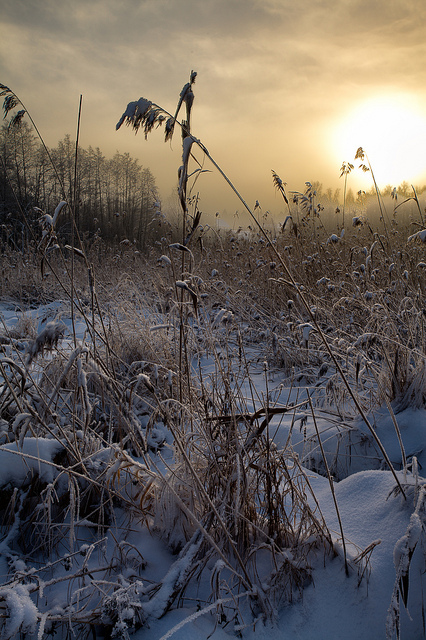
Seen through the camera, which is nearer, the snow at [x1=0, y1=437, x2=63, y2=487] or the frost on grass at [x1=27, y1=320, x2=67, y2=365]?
the frost on grass at [x1=27, y1=320, x2=67, y2=365]

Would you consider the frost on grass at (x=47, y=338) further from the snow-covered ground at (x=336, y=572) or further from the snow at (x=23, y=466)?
the snow at (x=23, y=466)

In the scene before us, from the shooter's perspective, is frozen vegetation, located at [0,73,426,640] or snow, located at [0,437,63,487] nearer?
frozen vegetation, located at [0,73,426,640]

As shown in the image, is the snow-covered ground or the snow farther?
the snow

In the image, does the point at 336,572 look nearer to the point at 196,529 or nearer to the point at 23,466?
the point at 196,529

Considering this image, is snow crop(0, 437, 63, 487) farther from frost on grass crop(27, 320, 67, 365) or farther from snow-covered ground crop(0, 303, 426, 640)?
frost on grass crop(27, 320, 67, 365)

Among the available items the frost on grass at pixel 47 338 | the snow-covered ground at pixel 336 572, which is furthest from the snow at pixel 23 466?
the frost on grass at pixel 47 338

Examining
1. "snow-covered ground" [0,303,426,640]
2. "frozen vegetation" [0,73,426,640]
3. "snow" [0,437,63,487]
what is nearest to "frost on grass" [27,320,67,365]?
"frozen vegetation" [0,73,426,640]

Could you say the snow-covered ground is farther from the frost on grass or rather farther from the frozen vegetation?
the frost on grass

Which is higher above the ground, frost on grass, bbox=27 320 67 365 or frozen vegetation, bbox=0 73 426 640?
frost on grass, bbox=27 320 67 365

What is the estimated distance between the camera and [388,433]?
2027 mm

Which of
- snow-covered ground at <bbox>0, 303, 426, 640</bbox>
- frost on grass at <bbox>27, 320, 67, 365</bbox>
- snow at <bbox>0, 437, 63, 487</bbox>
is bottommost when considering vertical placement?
snow-covered ground at <bbox>0, 303, 426, 640</bbox>

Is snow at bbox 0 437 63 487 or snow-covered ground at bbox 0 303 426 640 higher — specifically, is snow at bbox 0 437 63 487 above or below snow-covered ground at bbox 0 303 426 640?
above

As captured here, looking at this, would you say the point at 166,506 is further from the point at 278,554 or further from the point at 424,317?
the point at 424,317

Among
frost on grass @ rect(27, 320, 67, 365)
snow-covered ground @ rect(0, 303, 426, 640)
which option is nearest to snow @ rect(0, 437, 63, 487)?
snow-covered ground @ rect(0, 303, 426, 640)
